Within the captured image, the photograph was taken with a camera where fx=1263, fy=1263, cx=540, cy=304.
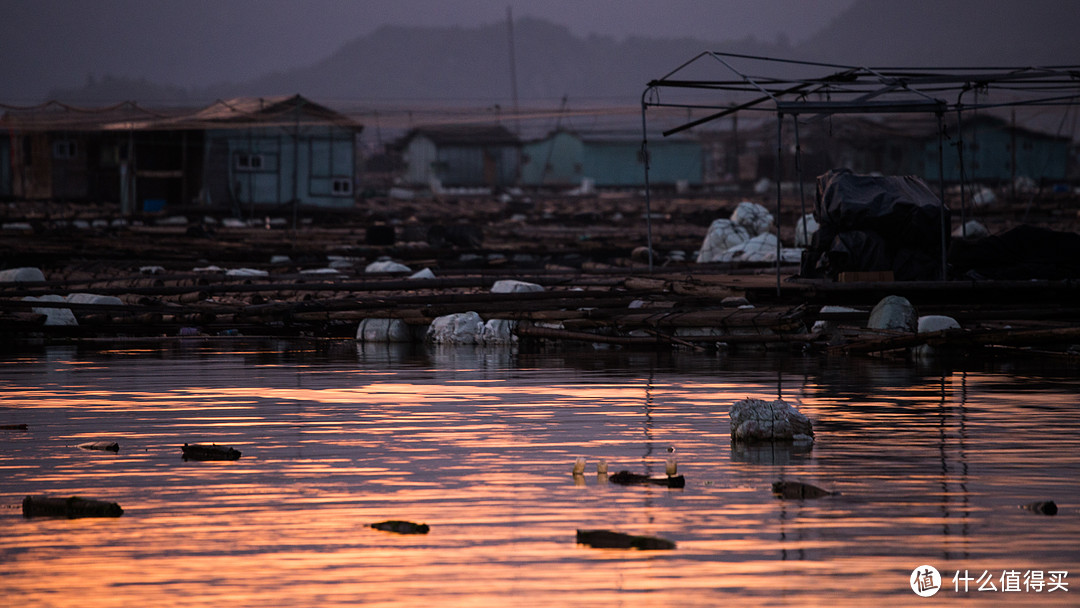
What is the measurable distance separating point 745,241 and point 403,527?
23.2m

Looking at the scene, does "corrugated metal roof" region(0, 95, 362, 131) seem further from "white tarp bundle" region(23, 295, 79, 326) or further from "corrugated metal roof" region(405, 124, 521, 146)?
"corrugated metal roof" region(405, 124, 521, 146)

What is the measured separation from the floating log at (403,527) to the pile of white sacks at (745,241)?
1901cm

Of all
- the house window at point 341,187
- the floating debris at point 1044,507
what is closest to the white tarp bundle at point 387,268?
the floating debris at point 1044,507

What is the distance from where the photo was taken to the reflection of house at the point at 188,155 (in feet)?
144

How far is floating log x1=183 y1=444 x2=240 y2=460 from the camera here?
25.2 ft

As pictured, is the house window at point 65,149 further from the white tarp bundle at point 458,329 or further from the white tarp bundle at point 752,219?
the white tarp bundle at point 458,329

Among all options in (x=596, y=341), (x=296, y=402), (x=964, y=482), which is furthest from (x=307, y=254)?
(x=964, y=482)

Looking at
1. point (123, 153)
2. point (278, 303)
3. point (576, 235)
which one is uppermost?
point (123, 153)

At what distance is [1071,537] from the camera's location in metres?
5.57

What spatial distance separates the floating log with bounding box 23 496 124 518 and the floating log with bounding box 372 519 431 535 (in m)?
1.35

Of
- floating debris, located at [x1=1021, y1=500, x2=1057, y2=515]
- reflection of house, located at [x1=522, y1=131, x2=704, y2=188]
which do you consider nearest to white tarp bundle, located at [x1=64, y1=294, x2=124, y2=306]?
floating debris, located at [x1=1021, y1=500, x2=1057, y2=515]

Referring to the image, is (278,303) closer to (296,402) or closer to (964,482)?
(296,402)

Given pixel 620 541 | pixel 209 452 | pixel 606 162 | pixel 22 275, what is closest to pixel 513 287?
pixel 22 275

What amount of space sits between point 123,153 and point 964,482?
48.1m
